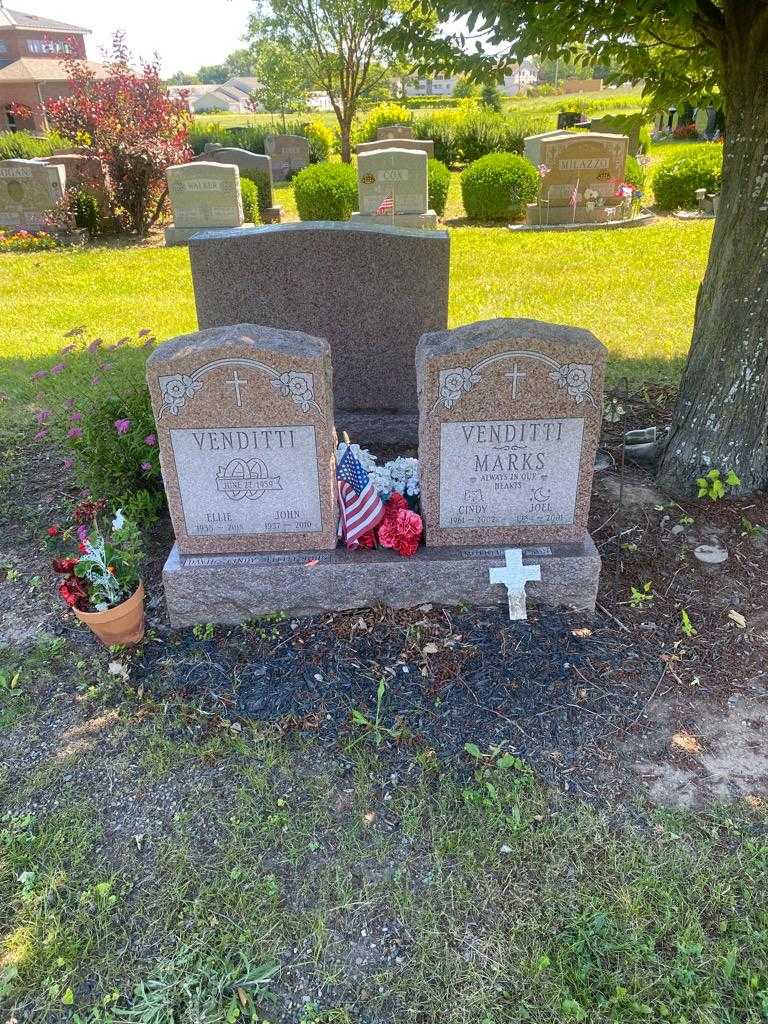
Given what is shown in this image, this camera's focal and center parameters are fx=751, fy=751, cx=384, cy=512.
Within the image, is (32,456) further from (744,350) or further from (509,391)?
(744,350)

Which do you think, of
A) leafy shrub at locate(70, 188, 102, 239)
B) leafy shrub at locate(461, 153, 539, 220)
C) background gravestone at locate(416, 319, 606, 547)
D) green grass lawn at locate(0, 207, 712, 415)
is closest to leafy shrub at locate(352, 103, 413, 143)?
leafy shrub at locate(461, 153, 539, 220)

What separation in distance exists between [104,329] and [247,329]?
6.23m

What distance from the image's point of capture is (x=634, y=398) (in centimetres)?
630

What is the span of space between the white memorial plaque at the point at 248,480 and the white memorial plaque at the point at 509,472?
70 cm

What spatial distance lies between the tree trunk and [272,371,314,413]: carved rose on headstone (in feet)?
8.23

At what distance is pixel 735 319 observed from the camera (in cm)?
436

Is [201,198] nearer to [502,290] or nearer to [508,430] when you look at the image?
[502,290]

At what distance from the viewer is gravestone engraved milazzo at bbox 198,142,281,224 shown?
1617cm

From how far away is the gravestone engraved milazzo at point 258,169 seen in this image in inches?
637

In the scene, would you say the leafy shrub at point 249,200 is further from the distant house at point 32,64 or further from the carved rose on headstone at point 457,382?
the distant house at point 32,64

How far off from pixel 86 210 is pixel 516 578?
14421 millimetres

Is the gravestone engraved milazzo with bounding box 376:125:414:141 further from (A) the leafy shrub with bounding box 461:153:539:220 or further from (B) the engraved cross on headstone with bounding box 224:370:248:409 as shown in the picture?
(B) the engraved cross on headstone with bounding box 224:370:248:409

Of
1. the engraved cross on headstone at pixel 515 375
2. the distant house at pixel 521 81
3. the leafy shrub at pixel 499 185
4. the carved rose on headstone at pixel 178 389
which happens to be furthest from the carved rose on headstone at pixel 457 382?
the distant house at pixel 521 81

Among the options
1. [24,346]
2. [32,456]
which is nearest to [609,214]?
[24,346]
